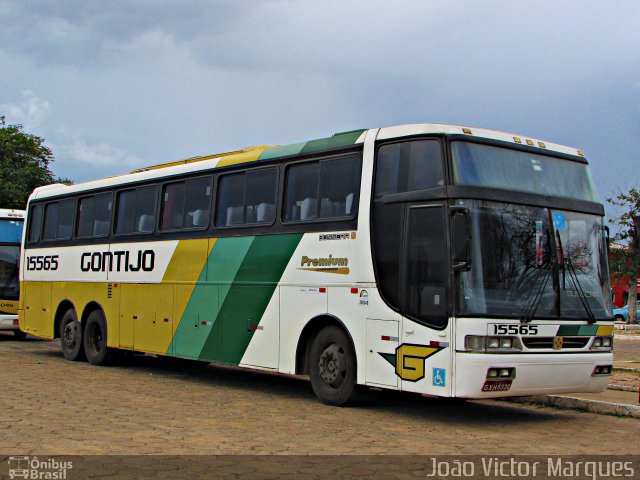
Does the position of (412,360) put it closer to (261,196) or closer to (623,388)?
(261,196)

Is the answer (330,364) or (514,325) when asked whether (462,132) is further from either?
(330,364)

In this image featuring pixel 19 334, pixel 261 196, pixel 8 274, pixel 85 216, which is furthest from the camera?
pixel 19 334

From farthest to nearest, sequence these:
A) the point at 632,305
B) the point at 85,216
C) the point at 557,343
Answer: the point at 632,305 → the point at 85,216 → the point at 557,343

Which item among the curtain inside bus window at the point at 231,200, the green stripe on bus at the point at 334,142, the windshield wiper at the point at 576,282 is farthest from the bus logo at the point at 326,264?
the windshield wiper at the point at 576,282

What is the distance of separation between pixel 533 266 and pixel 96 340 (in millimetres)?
10310

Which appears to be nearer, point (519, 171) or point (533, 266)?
point (533, 266)

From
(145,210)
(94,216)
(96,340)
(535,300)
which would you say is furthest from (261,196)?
(96,340)

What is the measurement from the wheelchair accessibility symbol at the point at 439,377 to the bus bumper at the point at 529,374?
0.58 ft

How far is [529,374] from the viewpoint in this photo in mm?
10336

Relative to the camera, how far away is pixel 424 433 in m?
9.90

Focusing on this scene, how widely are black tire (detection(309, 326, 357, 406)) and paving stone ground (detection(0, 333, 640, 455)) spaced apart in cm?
21

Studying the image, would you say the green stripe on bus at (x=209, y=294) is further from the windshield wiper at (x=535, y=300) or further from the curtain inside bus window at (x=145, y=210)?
the windshield wiper at (x=535, y=300)

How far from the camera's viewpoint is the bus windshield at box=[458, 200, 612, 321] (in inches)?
404

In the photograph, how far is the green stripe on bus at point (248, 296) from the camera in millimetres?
12977
